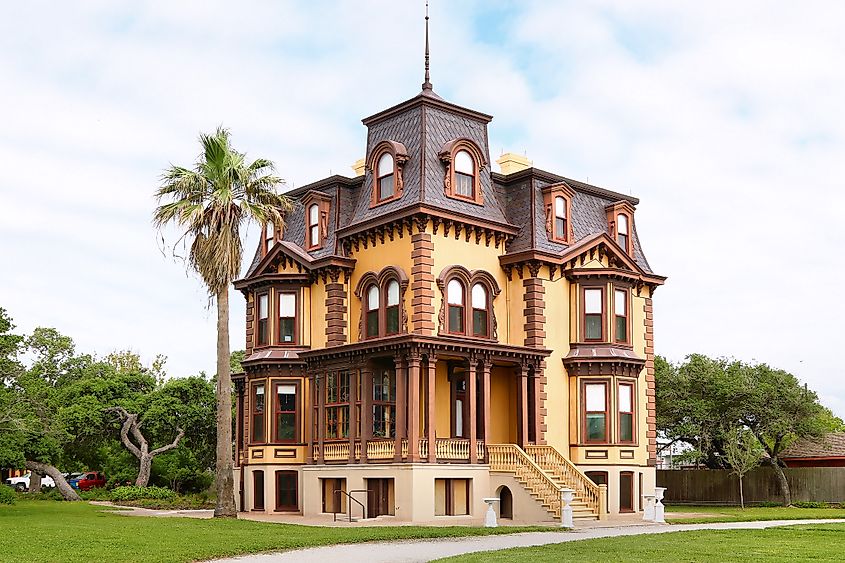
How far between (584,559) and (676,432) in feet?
94.2

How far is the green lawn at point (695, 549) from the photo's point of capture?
19219 mm

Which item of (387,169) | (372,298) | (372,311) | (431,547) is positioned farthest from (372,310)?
(431,547)

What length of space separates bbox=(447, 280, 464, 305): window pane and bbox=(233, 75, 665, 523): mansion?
0.15 ft

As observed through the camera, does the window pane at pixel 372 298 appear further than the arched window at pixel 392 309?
Yes

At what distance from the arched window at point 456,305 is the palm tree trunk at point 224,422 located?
689cm

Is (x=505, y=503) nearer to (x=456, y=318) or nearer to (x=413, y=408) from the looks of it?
(x=413, y=408)

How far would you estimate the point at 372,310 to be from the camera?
35531mm

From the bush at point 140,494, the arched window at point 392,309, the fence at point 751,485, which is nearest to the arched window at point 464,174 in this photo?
the arched window at point 392,309

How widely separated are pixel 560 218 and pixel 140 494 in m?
21.8

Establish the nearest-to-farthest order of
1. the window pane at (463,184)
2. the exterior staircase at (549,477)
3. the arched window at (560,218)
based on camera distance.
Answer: the exterior staircase at (549,477) < the window pane at (463,184) < the arched window at (560,218)

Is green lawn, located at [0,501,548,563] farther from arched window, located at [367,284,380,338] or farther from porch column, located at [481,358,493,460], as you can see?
arched window, located at [367,284,380,338]

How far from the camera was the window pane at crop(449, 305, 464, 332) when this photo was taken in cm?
3422

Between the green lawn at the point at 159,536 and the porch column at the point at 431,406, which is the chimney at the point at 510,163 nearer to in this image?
the porch column at the point at 431,406

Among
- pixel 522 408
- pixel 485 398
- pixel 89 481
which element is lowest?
pixel 89 481
